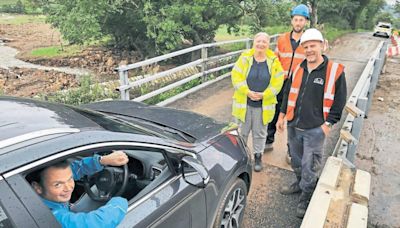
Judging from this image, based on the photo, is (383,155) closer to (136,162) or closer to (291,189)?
(291,189)

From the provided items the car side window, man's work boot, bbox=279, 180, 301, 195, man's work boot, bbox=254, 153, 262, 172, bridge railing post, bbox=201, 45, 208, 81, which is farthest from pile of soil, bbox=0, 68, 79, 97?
the car side window

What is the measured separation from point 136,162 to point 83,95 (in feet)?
14.9

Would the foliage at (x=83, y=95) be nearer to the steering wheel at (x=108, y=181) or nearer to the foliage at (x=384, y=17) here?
the steering wheel at (x=108, y=181)

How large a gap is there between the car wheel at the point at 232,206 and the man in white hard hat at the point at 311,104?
0.86m

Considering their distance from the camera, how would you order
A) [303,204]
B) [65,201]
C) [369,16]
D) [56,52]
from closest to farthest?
1. [65,201]
2. [303,204]
3. [56,52]
4. [369,16]

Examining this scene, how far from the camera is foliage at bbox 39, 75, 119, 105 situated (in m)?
6.38

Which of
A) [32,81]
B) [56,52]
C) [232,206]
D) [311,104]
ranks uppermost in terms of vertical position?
[311,104]

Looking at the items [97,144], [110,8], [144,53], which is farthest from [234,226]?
[144,53]

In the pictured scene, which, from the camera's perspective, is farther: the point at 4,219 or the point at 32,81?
the point at 32,81

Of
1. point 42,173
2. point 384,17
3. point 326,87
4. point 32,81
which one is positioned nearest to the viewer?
point 42,173

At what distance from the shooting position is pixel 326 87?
3.31 metres

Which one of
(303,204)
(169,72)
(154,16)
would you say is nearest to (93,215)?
(303,204)

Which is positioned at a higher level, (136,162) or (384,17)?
(384,17)

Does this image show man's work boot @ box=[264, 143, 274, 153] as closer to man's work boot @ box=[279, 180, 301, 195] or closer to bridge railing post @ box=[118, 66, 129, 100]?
man's work boot @ box=[279, 180, 301, 195]
